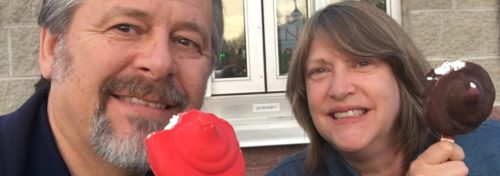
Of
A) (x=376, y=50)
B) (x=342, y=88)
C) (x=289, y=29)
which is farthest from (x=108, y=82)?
(x=289, y=29)

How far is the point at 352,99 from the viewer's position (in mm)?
2090

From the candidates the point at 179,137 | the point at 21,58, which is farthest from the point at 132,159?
the point at 21,58

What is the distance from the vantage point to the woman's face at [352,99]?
2.09 meters

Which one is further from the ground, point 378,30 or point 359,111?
point 378,30

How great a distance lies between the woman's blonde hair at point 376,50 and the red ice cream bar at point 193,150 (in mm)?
999

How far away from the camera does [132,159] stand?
1.50m

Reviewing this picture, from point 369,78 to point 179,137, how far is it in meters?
1.08

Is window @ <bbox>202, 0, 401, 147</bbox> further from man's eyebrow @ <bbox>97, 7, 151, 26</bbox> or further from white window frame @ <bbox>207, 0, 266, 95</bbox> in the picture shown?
man's eyebrow @ <bbox>97, 7, 151, 26</bbox>

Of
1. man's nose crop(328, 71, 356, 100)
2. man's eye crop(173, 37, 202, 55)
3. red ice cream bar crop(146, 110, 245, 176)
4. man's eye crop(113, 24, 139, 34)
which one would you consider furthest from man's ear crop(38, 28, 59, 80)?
man's nose crop(328, 71, 356, 100)

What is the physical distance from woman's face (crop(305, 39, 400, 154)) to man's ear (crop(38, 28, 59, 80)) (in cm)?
102

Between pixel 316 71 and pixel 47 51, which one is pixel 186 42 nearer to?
pixel 47 51

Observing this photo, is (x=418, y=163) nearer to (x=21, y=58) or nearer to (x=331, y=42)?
(x=331, y=42)

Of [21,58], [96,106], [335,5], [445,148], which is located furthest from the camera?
[21,58]

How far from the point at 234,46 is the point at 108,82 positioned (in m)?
2.88
